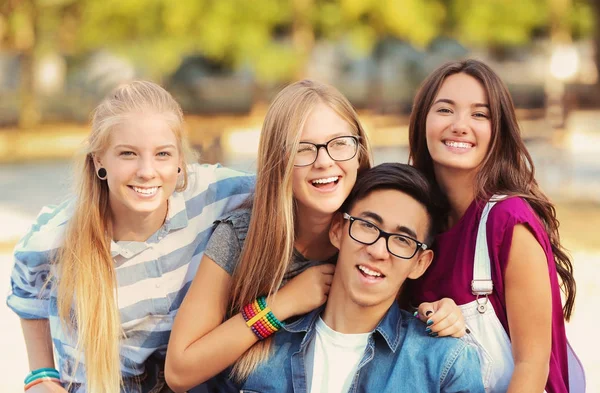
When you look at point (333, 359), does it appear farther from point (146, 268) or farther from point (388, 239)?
point (146, 268)

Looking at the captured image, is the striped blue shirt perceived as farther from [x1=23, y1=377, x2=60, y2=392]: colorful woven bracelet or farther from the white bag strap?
the white bag strap

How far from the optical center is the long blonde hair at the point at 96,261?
3195 millimetres

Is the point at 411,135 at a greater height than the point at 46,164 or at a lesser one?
greater

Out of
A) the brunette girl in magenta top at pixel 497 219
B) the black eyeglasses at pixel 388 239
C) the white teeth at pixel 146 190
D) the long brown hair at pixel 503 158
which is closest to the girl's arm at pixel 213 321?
the black eyeglasses at pixel 388 239

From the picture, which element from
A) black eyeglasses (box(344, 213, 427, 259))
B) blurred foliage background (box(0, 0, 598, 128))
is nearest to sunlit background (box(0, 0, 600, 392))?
blurred foliage background (box(0, 0, 598, 128))

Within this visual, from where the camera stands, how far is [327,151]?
9.73 feet

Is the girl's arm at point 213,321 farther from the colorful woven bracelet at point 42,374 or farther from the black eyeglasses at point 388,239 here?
the colorful woven bracelet at point 42,374

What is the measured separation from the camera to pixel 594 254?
8.66 m

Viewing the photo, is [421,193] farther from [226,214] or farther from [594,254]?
[594,254]

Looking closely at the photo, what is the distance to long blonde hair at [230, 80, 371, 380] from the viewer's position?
2973 mm

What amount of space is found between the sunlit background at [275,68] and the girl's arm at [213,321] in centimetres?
453

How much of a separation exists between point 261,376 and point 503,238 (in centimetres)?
101

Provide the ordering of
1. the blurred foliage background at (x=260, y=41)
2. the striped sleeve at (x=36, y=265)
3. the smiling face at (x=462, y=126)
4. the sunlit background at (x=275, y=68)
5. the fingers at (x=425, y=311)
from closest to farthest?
the fingers at (x=425, y=311)
the smiling face at (x=462, y=126)
the striped sleeve at (x=36, y=265)
the sunlit background at (x=275, y=68)
the blurred foliage background at (x=260, y=41)

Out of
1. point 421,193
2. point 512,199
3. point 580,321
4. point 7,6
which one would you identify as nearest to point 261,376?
point 421,193
